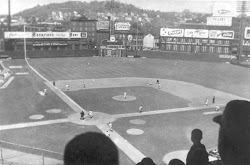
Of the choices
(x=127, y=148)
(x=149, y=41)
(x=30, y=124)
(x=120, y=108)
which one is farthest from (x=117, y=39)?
(x=127, y=148)

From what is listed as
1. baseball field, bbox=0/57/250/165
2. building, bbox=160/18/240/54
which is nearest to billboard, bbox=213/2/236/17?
building, bbox=160/18/240/54

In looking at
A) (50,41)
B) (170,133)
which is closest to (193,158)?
(170,133)

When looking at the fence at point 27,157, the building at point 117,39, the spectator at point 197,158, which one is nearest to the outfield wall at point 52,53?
the building at point 117,39

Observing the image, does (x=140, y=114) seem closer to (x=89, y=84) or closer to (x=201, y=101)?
(x=201, y=101)

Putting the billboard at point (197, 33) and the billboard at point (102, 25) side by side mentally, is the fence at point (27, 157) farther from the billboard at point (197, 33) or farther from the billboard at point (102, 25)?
the billboard at point (102, 25)

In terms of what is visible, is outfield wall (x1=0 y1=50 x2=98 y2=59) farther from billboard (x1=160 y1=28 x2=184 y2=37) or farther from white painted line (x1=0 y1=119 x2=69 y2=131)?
white painted line (x1=0 y1=119 x2=69 y2=131)
